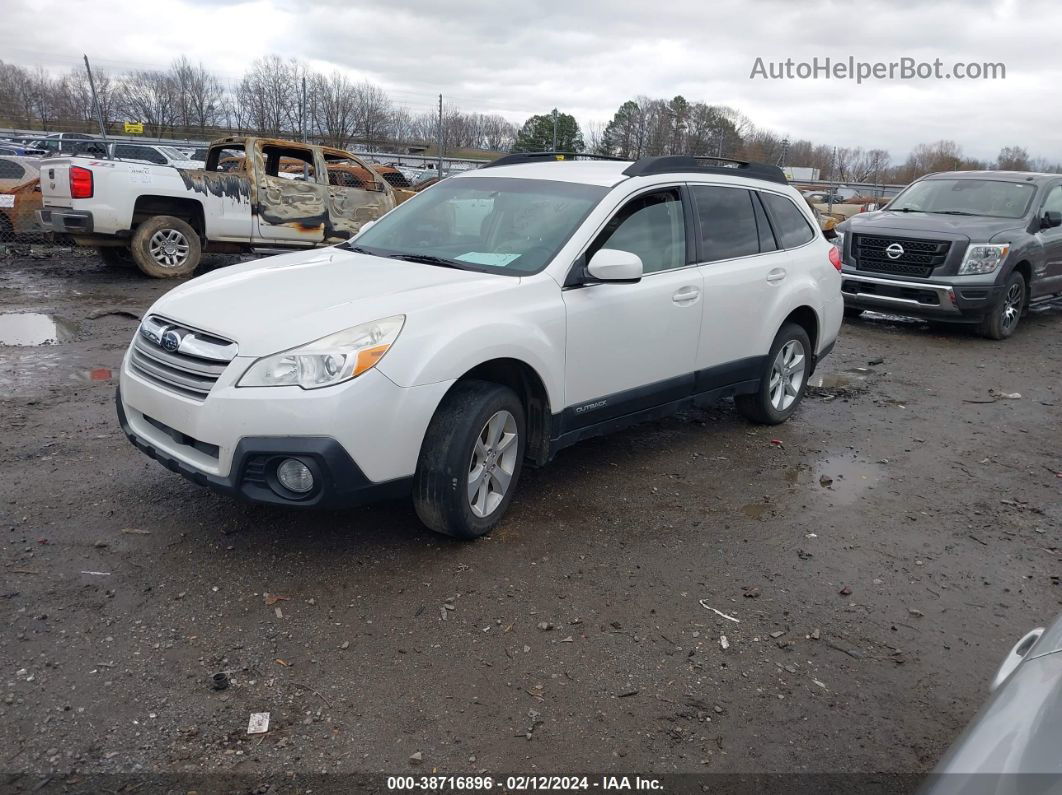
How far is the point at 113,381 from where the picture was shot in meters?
6.28

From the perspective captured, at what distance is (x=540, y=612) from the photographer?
3443mm

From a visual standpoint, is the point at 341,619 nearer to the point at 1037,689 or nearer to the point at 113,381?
the point at 1037,689

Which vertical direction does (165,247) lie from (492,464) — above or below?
above

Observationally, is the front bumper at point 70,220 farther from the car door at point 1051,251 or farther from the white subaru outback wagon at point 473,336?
the car door at point 1051,251

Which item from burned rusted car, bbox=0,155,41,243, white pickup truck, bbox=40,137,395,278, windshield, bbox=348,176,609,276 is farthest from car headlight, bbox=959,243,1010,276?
burned rusted car, bbox=0,155,41,243

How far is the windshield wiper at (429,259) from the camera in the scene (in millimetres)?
4268

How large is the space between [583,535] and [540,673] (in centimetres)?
117

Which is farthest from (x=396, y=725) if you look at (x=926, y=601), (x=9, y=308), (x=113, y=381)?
(x=9, y=308)

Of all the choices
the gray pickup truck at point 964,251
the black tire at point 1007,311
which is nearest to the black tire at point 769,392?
the gray pickup truck at point 964,251

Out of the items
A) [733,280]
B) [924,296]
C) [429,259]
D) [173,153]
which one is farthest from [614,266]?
[173,153]

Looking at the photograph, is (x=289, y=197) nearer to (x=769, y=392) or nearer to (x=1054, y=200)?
(x=769, y=392)

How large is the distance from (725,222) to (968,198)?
691 cm

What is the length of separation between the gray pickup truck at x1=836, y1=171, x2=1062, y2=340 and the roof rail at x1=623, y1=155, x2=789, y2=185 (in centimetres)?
383

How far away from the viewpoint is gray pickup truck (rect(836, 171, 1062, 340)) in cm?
930
